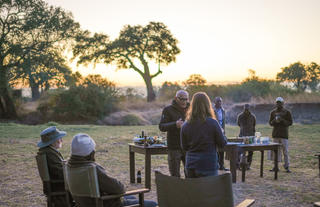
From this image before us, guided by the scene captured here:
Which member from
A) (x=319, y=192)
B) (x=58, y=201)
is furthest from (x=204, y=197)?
(x=319, y=192)

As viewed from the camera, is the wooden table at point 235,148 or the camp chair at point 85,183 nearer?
the camp chair at point 85,183

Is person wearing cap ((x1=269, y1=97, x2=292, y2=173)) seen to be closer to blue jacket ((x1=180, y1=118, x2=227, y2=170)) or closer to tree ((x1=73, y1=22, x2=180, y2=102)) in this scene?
blue jacket ((x1=180, y1=118, x2=227, y2=170))

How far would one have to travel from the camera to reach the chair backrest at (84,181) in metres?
4.23

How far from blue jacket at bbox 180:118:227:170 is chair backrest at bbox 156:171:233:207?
119 centimetres

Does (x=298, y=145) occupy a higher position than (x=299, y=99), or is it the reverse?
(x=299, y=99)

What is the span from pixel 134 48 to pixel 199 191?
39.5m

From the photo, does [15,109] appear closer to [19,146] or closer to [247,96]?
[19,146]

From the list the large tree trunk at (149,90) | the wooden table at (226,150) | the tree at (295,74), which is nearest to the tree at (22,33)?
the large tree trunk at (149,90)

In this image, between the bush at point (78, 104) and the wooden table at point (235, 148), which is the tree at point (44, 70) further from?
the wooden table at point (235, 148)

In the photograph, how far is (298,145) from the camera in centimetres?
1536

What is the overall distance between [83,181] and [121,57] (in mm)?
39244

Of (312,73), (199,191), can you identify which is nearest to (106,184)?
(199,191)

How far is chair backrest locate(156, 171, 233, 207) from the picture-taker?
364 centimetres

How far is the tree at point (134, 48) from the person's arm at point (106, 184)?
37.8 m
